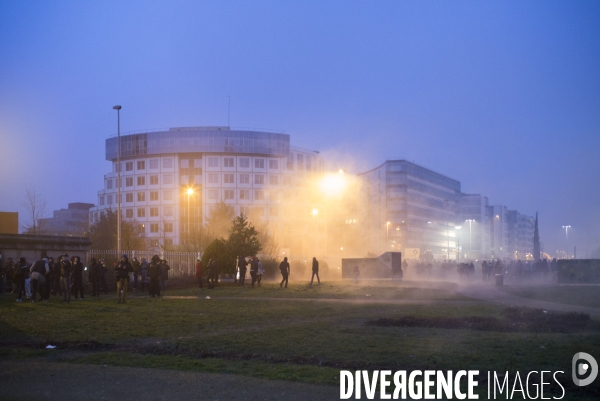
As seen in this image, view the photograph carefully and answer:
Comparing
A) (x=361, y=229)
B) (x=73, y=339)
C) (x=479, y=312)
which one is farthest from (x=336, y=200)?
(x=73, y=339)

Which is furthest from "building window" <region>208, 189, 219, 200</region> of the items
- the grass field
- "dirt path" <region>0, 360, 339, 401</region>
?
"dirt path" <region>0, 360, 339, 401</region>

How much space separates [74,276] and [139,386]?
63.1 feet

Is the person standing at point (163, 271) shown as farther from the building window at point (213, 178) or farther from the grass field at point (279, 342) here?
the building window at point (213, 178)

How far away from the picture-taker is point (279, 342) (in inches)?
497

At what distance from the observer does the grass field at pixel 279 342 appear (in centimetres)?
1020

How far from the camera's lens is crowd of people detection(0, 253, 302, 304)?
2403 cm

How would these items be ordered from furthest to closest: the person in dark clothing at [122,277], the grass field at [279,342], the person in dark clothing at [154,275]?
the person in dark clothing at [154,275] < the person in dark clothing at [122,277] < the grass field at [279,342]

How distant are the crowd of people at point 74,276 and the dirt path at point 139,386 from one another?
577 inches

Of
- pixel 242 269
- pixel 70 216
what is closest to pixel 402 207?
pixel 242 269

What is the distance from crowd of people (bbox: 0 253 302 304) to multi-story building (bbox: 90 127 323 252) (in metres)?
66.5

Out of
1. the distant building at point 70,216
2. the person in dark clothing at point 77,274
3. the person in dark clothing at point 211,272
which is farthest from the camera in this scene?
the distant building at point 70,216

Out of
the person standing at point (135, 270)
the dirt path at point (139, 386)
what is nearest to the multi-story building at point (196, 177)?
the person standing at point (135, 270)

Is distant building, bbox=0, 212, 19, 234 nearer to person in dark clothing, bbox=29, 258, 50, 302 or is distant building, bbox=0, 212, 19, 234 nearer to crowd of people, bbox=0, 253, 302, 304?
crowd of people, bbox=0, 253, 302, 304

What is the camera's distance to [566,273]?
43.9m
